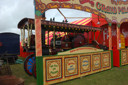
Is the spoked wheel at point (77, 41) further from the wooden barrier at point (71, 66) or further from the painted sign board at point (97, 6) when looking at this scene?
the painted sign board at point (97, 6)

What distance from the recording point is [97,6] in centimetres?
545

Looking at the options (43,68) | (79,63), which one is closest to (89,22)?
(79,63)

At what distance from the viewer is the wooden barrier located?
3.74 meters

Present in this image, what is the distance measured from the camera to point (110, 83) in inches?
153

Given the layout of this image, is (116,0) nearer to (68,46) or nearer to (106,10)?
(106,10)

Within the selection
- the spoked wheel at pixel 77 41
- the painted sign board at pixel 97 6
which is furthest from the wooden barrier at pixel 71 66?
the painted sign board at pixel 97 6

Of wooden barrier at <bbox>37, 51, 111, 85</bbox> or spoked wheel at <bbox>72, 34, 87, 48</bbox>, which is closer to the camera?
wooden barrier at <bbox>37, 51, 111, 85</bbox>

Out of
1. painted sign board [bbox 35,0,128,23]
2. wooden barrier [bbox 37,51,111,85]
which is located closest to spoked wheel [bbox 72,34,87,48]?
wooden barrier [bbox 37,51,111,85]

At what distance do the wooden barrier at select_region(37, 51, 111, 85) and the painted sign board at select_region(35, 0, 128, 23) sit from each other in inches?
70.8

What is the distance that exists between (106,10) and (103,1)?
0.53 m

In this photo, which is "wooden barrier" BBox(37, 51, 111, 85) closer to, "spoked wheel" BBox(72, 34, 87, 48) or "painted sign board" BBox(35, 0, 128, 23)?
"spoked wheel" BBox(72, 34, 87, 48)

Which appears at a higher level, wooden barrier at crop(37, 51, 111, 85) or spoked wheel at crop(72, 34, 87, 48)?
spoked wheel at crop(72, 34, 87, 48)

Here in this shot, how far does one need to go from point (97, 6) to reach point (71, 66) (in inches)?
135

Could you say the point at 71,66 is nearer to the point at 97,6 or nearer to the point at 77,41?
the point at 77,41
